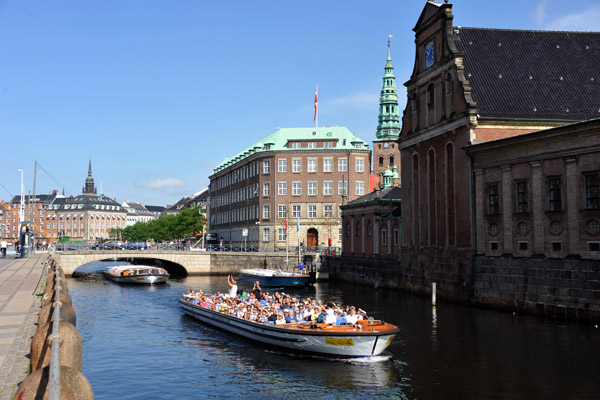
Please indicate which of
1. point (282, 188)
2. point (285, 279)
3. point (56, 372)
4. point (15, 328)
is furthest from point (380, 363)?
point (282, 188)

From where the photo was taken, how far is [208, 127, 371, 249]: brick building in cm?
10656

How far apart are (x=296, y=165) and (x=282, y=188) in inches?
191

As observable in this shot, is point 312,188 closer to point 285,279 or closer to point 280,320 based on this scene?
point 285,279

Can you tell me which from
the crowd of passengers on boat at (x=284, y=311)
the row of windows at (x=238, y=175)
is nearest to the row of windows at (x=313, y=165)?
the row of windows at (x=238, y=175)

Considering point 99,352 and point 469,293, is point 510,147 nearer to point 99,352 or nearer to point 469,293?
point 469,293

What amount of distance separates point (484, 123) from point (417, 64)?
12451 mm

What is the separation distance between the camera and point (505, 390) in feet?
76.0

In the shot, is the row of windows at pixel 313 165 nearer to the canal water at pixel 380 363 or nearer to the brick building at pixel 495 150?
the brick building at pixel 495 150

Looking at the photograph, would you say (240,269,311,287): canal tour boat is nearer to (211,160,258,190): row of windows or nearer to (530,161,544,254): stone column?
(530,161,544,254): stone column

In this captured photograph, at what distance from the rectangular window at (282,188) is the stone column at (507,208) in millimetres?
67618

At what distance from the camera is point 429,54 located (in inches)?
2146

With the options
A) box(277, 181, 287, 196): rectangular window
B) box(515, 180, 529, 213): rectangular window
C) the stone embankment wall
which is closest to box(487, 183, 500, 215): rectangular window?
box(515, 180, 529, 213): rectangular window

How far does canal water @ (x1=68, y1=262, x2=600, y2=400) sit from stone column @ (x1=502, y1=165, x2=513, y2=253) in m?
5.16

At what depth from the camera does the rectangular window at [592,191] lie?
36062 millimetres
